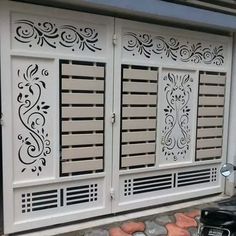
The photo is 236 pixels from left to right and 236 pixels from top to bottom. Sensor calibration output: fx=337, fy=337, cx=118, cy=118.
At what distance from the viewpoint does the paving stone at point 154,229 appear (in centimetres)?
399

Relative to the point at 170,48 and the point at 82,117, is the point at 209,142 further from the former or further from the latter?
the point at 82,117

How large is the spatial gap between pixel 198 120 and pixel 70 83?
2.08 m

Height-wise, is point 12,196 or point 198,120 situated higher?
point 198,120

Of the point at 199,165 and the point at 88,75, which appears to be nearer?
the point at 88,75

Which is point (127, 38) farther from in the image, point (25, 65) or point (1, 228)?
point (1, 228)

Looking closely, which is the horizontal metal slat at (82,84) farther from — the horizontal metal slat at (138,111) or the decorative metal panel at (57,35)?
the horizontal metal slat at (138,111)

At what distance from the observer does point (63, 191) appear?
3.82 meters

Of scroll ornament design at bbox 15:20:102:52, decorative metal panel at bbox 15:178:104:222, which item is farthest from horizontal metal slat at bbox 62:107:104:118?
decorative metal panel at bbox 15:178:104:222

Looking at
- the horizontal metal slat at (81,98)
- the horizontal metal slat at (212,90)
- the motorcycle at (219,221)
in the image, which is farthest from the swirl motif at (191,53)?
the motorcycle at (219,221)

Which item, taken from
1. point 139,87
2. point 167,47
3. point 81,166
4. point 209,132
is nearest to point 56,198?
point 81,166

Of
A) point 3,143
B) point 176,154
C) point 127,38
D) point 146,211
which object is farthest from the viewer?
point 176,154

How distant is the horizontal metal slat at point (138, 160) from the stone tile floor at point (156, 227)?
69 centimetres

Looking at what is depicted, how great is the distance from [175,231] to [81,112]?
1.81m

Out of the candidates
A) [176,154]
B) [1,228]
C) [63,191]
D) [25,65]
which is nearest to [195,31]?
[176,154]
